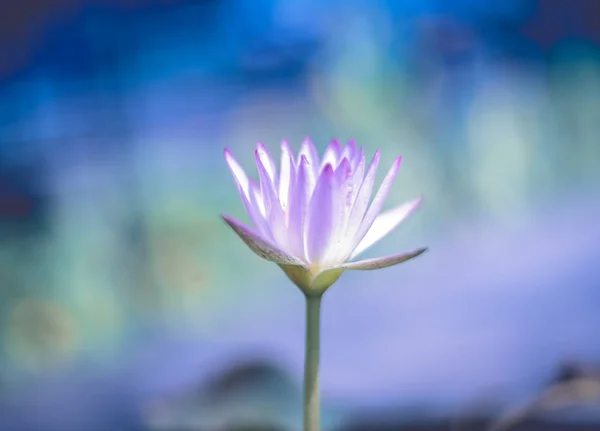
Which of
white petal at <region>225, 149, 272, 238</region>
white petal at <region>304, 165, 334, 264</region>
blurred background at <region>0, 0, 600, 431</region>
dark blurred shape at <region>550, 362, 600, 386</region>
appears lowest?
white petal at <region>304, 165, 334, 264</region>

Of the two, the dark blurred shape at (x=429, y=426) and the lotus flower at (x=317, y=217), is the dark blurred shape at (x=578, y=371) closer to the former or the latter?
the dark blurred shape at (x=429, y=426)

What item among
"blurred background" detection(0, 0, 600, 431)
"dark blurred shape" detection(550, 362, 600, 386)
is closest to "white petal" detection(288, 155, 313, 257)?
"blurred background" detection(0, 0, 600, 431)

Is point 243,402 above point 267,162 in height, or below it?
above

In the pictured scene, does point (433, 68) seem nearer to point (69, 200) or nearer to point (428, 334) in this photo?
point (428, 334)

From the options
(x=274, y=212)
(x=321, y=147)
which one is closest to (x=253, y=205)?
(x=274, y=212)

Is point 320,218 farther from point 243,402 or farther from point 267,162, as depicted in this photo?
point 243,402

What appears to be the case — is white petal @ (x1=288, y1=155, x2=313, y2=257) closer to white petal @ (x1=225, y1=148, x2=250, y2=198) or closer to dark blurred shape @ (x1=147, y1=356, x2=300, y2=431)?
white petal @ (x1=225, y1=148, x2=250, y2=198)
